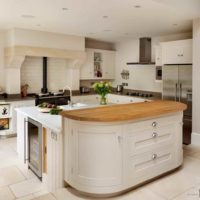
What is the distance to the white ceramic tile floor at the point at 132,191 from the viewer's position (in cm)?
269

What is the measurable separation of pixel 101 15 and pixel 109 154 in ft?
8.76

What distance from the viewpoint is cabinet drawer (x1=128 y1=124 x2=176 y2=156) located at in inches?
107

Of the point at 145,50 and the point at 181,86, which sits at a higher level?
the point at 145,50

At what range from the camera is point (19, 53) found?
534cm

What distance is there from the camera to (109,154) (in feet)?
8.41

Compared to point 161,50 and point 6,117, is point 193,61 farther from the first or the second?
point 6,117

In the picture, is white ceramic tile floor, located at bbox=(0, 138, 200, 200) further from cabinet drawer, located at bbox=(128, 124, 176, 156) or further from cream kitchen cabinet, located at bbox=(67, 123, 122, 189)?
cabinet drawer, located at bbox=(128, 124, 176, 156)

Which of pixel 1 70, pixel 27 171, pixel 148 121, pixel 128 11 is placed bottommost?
pixel 27 171

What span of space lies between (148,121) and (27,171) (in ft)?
6.74

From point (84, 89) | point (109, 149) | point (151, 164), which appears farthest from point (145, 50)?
point (109, 149)

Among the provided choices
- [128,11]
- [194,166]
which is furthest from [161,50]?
[194,166]

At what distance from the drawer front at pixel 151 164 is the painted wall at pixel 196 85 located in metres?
1.67


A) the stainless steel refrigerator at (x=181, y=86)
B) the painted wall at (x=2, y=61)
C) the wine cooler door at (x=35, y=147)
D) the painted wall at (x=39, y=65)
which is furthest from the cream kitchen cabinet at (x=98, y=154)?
the painted wall at (x=2, y=61)

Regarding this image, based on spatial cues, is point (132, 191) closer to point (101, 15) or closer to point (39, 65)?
Result: point (101, 15)
